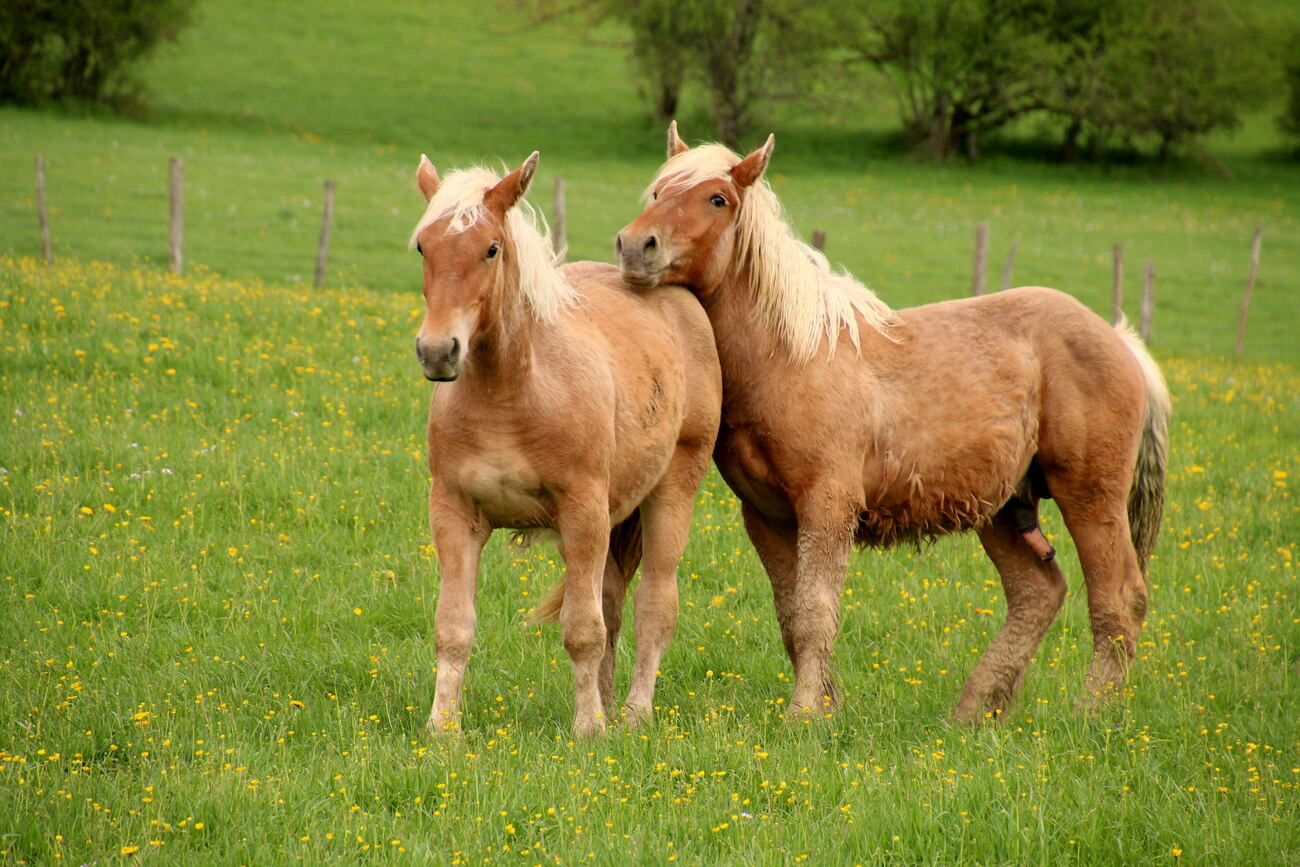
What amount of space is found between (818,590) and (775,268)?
170cm

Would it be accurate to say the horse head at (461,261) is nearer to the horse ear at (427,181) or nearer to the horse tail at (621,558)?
the horse ear at (427,181)

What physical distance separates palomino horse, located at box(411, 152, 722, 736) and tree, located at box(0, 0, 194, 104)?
3858cm

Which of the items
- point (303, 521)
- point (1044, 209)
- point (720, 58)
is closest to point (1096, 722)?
point (303, 521)

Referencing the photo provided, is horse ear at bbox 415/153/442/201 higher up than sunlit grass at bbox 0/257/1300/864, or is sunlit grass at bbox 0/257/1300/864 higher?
horse ear at bbox 415/153/442/201

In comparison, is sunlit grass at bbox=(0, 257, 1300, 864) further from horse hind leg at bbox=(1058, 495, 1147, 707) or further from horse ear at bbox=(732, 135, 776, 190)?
horse ear at bbox=(732, 135, 776, 190)

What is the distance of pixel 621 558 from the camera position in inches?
259

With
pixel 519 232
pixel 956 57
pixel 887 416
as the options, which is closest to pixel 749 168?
pixel 519 232

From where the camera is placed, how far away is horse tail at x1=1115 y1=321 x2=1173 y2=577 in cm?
689

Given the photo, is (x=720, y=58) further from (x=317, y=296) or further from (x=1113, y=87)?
(x=317, y=296)

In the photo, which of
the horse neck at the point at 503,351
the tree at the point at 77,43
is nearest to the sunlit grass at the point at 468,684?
the horse neck at the point at 503,351

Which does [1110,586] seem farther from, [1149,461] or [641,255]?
[641,255]

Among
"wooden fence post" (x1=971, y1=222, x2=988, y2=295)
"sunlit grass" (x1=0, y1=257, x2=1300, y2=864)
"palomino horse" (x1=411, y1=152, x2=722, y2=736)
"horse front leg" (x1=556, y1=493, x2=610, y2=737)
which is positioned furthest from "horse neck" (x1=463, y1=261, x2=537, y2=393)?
"wooden fence post" (x1=971, y1=222, x2=988, y2=295)

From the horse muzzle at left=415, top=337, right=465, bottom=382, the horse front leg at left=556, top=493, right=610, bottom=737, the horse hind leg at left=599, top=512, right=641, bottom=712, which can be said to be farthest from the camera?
the horse hind leg at left=599, top=512, right=641, bottom=712

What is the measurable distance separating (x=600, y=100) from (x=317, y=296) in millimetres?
36334
